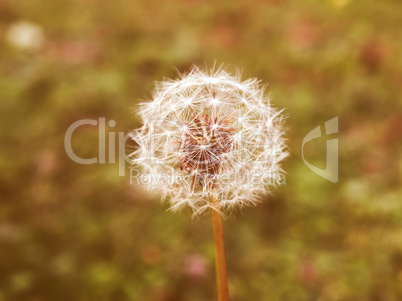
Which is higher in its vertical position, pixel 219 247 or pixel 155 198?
pixel 155 198

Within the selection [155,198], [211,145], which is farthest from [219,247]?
[155,198]

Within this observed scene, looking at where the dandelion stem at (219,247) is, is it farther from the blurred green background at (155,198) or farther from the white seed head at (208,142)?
the blurred green background at (155,198)

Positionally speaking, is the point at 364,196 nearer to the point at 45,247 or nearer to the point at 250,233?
the point at 250,233

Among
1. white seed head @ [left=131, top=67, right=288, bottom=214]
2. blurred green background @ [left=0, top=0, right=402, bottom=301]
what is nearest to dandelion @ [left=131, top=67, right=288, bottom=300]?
white seed head @ [left=131, top=67, right=288, bottom=214]

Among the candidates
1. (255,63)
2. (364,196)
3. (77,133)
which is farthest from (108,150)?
(364,196)

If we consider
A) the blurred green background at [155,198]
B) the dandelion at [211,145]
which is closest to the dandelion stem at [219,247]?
the dandelion at [211,145]

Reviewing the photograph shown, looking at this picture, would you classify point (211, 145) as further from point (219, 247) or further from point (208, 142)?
point (219, 247)
